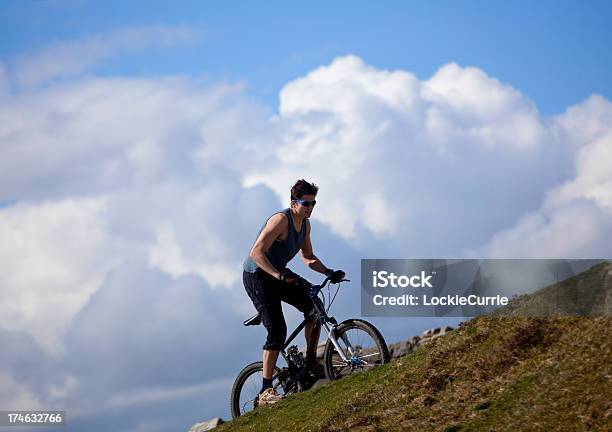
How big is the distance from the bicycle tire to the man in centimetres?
71

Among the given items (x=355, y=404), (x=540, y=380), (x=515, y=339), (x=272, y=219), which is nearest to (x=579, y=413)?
(x=540, y=380)

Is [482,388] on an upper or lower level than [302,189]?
lower

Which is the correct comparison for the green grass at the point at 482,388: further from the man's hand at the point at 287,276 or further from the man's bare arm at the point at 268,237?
the man's bare arm at the point at 268,237

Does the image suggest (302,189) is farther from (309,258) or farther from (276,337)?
(276,337)

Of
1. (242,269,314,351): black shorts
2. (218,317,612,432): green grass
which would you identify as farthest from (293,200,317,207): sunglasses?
(218,317,612,432): green grass

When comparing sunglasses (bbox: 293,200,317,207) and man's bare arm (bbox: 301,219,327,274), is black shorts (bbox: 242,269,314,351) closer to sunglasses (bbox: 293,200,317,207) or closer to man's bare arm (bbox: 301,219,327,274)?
man's bare arm (bbox: 301,219,327,274)

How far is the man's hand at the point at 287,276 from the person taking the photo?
47.9 feet

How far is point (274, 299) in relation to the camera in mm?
15023

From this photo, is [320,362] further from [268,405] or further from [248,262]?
[248,262]

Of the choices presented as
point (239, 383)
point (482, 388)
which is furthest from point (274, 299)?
point (482, 388)

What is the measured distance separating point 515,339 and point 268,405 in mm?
4241

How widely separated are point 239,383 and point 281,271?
2574 mm

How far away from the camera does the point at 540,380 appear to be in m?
11.7

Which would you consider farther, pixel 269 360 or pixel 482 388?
pixel 269 360
